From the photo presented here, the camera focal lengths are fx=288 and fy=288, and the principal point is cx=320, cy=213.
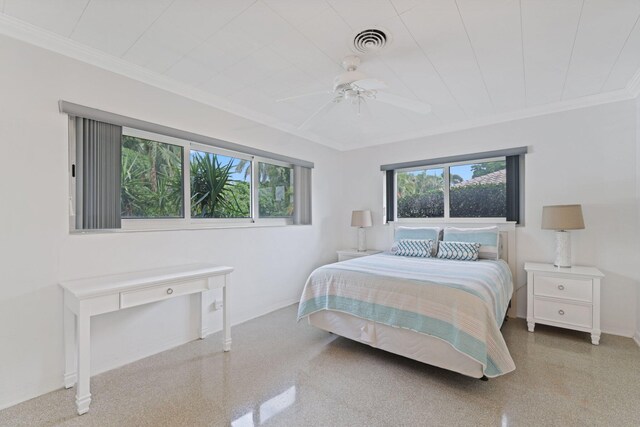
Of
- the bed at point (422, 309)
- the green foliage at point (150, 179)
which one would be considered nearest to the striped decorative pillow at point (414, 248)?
the bed at point (422, 309)

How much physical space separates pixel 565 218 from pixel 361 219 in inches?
93.3

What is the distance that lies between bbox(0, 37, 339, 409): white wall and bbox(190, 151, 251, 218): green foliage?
29cm

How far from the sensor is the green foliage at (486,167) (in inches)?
143

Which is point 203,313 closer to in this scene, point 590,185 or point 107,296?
point 107,296

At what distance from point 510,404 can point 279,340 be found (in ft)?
6.09

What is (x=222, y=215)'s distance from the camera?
3.24m

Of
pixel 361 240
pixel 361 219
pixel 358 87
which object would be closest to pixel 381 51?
pixel 358 87

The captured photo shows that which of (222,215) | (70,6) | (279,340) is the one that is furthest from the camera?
(222,215)

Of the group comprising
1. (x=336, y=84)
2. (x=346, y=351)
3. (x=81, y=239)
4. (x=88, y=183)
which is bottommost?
(x=346, y=351)

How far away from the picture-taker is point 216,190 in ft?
10.4

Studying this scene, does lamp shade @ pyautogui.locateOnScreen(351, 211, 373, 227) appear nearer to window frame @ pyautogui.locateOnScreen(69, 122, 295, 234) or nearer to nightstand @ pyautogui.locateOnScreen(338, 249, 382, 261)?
nightstand @ pyautogui.locateOnScreen(338, 249, 382, 261)

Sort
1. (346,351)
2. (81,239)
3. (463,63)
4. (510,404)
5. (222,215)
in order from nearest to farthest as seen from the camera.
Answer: (510,404) < (81,239) < (463,63) < (346,351) < (222,215)

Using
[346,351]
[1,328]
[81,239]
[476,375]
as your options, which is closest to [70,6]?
[81,239]

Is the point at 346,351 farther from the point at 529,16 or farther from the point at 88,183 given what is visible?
the point at 529,16
